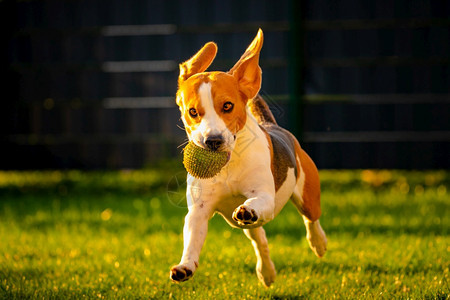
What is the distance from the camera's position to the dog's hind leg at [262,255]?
3.63 metres

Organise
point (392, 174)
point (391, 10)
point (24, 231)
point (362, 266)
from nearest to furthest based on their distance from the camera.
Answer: point (362, 266)
point (24, 231)
point (391, 10)
point (392, 174)

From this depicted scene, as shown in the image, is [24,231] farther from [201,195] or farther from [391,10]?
[391,10]

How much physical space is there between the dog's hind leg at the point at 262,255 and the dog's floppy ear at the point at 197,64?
0.89 meters

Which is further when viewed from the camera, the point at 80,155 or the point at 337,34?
the point at 80,155

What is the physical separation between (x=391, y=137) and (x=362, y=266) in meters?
4.60

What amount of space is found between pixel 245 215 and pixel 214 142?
30cm

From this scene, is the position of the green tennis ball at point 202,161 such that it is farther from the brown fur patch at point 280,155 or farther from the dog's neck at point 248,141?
the brown fur patch at point 280,155

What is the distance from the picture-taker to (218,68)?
8.90 m

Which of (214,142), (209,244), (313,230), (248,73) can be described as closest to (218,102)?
(214,142)

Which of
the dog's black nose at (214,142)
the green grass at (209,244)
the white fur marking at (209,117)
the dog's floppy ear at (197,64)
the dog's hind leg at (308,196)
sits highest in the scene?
the dog's floppy ear at (197,64)

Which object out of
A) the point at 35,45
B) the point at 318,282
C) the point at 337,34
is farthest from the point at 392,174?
the point at 318,282

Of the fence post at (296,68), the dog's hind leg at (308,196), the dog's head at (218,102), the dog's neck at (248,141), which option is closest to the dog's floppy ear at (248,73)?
→ the dog's head at (218,102)

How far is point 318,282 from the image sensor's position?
13.4 feet

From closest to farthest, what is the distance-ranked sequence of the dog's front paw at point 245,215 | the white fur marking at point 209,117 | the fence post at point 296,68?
the dog's front paw at point 245,215, the white fur marking at point 209,117, the fence post at point 296,68
